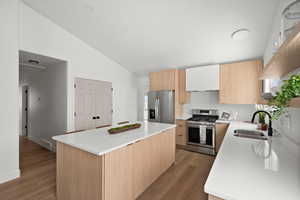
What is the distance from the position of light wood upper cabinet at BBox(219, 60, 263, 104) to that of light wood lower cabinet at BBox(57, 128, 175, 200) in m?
2.37

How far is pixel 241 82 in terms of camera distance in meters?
2.99

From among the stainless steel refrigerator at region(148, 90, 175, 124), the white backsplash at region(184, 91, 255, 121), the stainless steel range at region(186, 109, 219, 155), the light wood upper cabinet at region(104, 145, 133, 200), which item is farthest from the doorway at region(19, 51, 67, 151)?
the white backsplash at region(184, 91, 255, 121)

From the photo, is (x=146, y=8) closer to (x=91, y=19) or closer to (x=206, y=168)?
(x=91, y=19)

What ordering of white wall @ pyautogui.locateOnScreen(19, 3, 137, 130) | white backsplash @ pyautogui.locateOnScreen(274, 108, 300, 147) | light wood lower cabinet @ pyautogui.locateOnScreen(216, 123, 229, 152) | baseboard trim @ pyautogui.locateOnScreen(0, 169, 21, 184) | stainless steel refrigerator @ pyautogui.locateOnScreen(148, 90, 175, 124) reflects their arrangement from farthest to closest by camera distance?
1. stainless steel refrigerator @ pyautogui.locateOnScreen(148, 90, 175, 124)
2. light wood lower cabinet @ pyautogui.locateOnScreen(216, 123, 229, 152)
3. white wall @ pyautogui.locateOnScreen(19, 3, 137, 130)
4. baseboard trim @ pyautogui.locateOnScreen(0, 169, 21, 184)
5. white backsplash @ pyautogui.locateOnScreen(274, 108, 300, 147)

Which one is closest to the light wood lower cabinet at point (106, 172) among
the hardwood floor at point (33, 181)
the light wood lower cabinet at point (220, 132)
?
the hardwood floor at point (33, 181)

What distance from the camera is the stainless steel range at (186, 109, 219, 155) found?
310cm

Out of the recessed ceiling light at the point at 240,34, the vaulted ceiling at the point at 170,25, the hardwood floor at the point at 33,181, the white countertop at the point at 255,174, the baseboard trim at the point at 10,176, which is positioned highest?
the vaulted ceiling at the point at 170,25

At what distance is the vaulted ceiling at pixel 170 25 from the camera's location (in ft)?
6.45

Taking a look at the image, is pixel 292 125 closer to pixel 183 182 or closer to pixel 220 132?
pixel 183 182

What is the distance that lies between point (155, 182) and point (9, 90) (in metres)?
2.92

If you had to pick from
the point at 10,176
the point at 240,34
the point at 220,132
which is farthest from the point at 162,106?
the point at 10,176

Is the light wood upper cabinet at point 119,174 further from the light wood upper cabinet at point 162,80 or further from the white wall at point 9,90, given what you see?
the light wood upper cabinet at point 162,80

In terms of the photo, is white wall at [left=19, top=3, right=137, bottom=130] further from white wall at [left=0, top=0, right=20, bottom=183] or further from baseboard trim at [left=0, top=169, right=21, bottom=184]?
baseboard trim at [left=0, top=169, right=21, bottom=184]

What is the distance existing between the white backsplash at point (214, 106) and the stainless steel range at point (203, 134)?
0.66 feet
